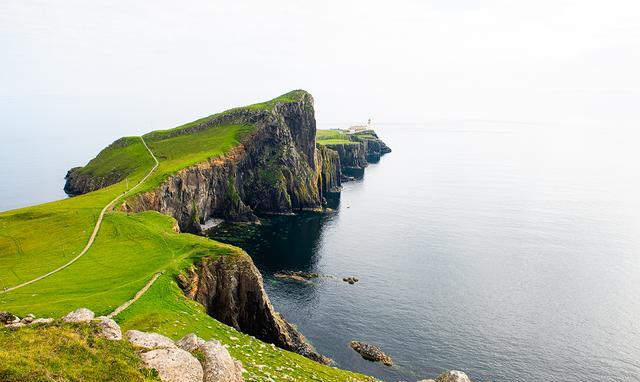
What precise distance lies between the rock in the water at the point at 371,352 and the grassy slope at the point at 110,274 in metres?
19.6

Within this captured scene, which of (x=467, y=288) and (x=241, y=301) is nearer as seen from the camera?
(x=241, y=301)

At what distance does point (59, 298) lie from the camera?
4588 cm

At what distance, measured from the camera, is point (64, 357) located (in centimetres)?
2133

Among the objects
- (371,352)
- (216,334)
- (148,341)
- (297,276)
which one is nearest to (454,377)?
(216,334)

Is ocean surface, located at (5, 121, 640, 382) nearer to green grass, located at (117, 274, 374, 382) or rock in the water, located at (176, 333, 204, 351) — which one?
green grass, located at (117, 274, 374, 382)

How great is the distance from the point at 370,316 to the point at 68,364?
62629 mm

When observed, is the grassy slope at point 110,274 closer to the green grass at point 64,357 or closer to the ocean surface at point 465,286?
the green grass at point 64,357

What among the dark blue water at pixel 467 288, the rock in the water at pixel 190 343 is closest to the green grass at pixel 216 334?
the rock in the water at pixel 190 343

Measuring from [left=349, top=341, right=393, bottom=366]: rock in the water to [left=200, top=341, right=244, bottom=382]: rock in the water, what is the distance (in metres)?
40.6

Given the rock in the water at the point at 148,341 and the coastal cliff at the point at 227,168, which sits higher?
the coastal cliff at the point at 227,168

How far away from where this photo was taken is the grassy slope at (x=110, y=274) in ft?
124

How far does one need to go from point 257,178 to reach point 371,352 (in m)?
108

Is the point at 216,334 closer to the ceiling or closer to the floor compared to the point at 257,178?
closer to the floor

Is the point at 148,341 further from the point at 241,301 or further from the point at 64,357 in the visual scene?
the point at 241,301
